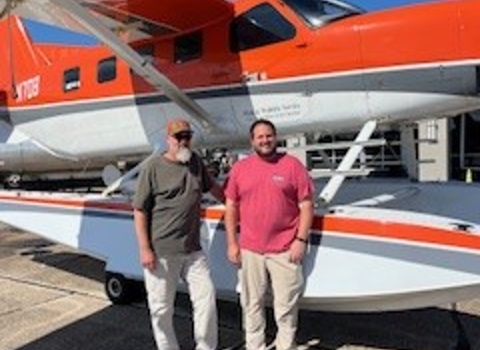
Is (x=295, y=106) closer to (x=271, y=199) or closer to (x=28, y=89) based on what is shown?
(x=271, y=199)

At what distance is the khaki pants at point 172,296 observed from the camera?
13.6 feet

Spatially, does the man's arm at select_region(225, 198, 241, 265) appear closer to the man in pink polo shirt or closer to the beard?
the man in pink polo shirt

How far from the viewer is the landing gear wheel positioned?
5.83 meters

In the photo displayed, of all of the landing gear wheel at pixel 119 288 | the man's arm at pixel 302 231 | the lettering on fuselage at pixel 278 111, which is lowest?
the landing gear wheel at pixel 119 288

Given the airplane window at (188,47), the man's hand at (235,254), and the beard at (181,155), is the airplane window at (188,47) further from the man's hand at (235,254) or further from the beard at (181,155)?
the man's hand at (235,254)

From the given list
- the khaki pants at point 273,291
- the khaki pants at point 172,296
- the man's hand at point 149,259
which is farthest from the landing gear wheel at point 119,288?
the khaki pants at point 273,291

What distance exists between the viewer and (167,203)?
13.5 feet

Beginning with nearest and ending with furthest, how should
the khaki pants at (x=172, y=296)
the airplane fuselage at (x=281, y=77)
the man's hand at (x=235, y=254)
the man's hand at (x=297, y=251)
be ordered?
the man's hand at (x=297, y=251) < the khaki pants at (x=172, y=296) < the man's hand at (x=235, y=254) < the airplane fuselage at (x=281, y=77)

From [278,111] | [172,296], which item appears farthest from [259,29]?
[172,296]

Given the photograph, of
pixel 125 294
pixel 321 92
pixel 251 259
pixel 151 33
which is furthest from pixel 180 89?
pixel 251 259

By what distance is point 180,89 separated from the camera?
6.27 meters

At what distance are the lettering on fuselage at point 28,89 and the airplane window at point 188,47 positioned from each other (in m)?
2.52

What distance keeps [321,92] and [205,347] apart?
7.56 ft

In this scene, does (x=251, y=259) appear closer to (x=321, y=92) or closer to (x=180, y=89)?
(x=321, y=92)
